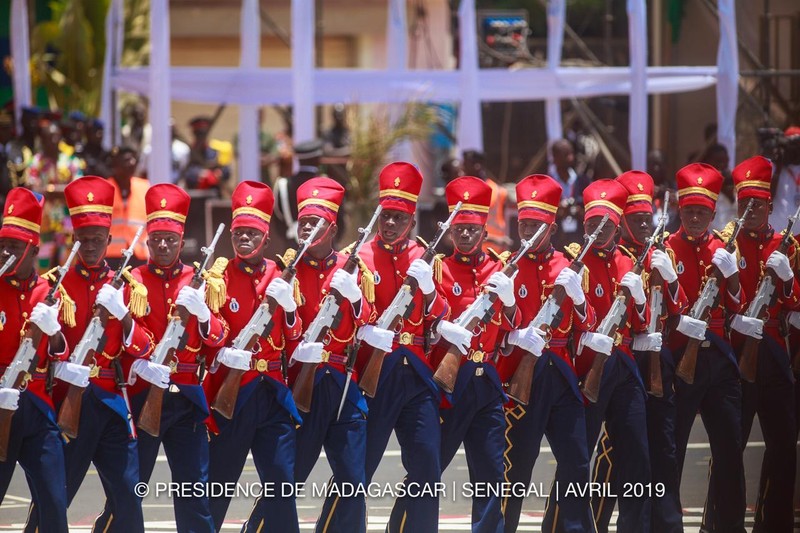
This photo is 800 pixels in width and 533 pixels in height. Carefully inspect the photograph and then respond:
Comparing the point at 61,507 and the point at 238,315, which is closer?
the point at 61,507

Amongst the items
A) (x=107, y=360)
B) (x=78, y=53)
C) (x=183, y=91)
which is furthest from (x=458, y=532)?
(x=78, y=53)

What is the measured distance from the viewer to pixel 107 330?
7.38 m

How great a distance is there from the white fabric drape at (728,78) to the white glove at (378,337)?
761 cm

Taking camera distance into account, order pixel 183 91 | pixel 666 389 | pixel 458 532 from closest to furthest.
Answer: pixel 666 389 < pixel 458 532 < pixel 183 91

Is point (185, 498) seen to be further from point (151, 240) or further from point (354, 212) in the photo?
point (354, 212)

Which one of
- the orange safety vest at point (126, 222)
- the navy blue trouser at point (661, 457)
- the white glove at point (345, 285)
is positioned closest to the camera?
the white glove at point (345, 285)

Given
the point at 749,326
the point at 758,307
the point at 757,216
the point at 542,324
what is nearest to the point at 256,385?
the point at 542,324

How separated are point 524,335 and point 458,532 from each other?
5.65 feet

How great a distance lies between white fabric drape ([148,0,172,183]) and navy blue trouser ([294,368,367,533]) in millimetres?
7787

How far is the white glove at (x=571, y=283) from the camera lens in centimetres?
789

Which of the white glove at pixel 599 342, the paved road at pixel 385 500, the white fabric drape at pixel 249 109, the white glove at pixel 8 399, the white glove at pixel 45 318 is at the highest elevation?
the white fabric drape at pixel 249 109

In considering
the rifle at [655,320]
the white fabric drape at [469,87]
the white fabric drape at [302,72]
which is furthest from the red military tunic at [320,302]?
the white fabric drape at [469,87]

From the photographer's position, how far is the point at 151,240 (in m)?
7.78

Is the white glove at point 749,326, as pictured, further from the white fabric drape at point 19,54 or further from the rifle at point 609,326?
the white fabric drape at point 19,54
